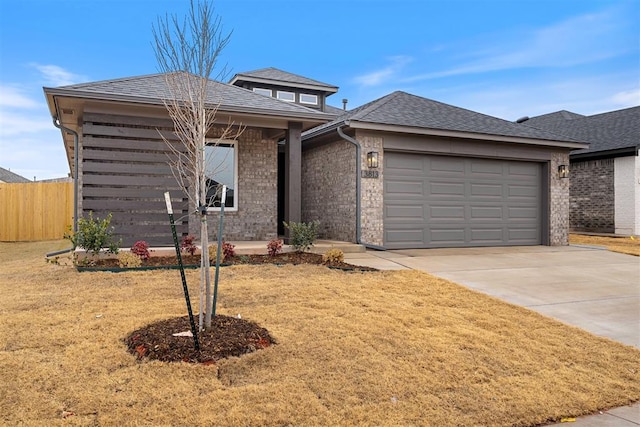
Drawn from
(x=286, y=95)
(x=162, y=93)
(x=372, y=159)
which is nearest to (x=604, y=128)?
(x=286, y=95)

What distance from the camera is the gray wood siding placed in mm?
8586

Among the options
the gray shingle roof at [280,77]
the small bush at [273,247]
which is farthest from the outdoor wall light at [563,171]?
the gray shingle roof at [280,77]

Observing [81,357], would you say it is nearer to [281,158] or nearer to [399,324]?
[399,324]

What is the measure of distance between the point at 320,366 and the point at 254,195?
26.9 ft

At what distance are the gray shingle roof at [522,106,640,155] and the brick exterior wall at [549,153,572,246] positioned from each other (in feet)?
11.7

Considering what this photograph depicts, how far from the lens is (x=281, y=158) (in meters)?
13.4

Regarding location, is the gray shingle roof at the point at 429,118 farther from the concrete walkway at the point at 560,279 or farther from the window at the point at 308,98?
the window at the point at 308,98

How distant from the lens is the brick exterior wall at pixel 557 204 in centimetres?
1245

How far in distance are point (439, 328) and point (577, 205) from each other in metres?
15.8

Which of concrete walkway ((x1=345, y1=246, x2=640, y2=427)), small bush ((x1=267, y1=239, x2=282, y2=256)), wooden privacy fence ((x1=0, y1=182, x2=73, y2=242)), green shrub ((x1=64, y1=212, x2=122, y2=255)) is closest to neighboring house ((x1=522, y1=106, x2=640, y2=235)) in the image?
concrete walkway ((x1=345, y1=246, x2=640, y2=427))

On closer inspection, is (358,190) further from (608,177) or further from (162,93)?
(608,177)

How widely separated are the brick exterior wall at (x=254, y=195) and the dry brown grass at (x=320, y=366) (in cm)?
532

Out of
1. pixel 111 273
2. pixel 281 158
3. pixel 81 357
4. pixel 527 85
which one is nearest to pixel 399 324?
pixel 81 357

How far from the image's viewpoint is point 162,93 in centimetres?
870
